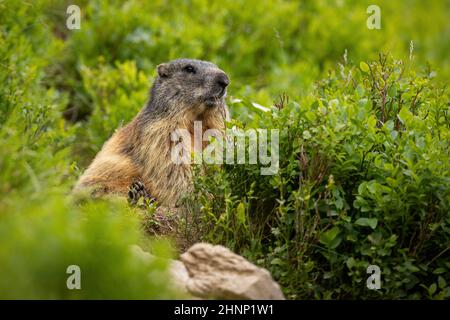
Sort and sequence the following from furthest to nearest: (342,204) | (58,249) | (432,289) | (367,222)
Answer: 1. (342,204)
2. (367,222)
3. (432,289)
4. (58,249)

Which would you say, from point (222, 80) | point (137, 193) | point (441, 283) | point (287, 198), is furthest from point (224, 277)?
point (222, 80)

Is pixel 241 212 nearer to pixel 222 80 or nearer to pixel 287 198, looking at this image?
pixel 287 198

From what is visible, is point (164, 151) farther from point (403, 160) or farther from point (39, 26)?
point (39, 26)

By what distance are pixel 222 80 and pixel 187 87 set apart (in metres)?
0.40

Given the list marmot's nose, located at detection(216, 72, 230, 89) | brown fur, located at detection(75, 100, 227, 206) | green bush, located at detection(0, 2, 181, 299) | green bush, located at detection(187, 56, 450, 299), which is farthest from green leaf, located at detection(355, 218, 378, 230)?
marmot's nose, located at detection(216, 72, 230, 89)

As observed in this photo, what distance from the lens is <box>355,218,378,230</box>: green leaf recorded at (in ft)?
17.6

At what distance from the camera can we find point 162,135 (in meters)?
7.43

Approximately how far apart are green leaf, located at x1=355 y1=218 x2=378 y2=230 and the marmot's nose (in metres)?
2.56

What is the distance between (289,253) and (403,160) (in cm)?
111

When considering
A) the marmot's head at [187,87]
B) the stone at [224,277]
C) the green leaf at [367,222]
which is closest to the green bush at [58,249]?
the stone at [224,277]

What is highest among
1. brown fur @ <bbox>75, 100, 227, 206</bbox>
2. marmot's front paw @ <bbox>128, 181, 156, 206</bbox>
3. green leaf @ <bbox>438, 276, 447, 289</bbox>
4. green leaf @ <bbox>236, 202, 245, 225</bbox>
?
brown fur @ <bbox>75, 100, 227, 206</bbox>

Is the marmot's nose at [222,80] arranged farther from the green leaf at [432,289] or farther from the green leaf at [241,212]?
the green leaf at [432,289]

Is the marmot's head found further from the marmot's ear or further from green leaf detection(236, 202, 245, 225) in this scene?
green leaf detection(236, 202, 245, 225)
